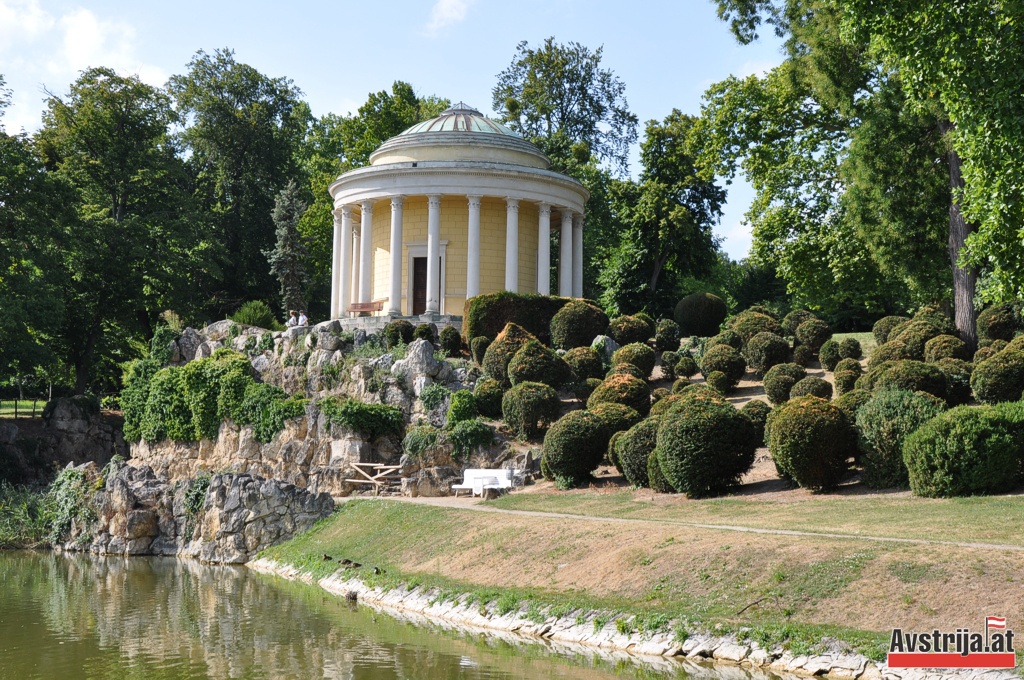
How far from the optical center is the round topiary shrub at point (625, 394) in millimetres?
29656

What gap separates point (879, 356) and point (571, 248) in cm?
2013

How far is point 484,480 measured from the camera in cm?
2828

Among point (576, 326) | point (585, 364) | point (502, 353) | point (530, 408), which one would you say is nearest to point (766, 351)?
point (585, 364)

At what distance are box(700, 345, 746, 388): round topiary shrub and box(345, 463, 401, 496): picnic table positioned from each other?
1078 centimetres

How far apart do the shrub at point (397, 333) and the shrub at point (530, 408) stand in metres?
7.59

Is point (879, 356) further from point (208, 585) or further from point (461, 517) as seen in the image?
point (208, 585)

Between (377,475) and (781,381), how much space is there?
41.9ft

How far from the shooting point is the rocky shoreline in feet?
41.2

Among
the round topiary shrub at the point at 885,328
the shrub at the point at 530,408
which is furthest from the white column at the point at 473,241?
the round topiary shrub at the point at 885,328

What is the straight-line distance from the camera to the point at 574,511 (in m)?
23.2

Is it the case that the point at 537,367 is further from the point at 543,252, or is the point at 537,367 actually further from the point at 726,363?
the point at 543,252

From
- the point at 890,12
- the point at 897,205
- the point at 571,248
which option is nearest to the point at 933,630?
the point at 890,12

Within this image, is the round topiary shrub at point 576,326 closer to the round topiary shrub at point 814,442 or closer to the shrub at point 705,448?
the shrub at point 705,448

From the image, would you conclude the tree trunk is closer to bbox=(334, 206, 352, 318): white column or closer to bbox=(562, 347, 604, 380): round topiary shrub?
bbox=(562, 347, 604, 380): round topiary shrub
